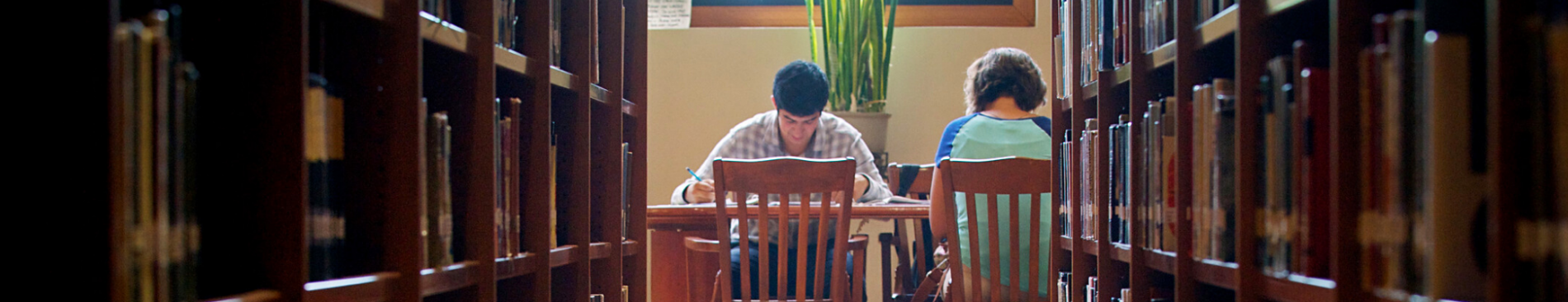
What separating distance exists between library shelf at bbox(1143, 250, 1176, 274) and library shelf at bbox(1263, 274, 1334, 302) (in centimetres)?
16

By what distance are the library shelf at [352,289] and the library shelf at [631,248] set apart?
26.2 inches

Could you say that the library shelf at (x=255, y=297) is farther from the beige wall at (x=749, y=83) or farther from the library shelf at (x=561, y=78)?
the beige wall at (x=749, y=83)

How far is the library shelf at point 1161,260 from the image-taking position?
3.50ft

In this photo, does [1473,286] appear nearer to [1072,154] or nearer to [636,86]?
[1072,154]

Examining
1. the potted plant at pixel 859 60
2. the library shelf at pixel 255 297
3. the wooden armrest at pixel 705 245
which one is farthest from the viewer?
the potted plant at pixel 859 60

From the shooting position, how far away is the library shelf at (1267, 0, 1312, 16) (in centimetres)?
83

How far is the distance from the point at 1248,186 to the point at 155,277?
34.4 inches

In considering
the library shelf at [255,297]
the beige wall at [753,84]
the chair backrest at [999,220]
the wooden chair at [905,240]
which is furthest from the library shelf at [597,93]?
the beige wall at [753,84]

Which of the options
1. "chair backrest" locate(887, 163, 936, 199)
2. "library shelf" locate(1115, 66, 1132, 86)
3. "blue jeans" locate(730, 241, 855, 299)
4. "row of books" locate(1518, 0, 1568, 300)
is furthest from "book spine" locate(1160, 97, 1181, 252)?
"chair backrest" locate(887, 163, 936, 199)

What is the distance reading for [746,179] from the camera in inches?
87.3

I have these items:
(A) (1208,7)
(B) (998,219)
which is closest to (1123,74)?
(A) (1208,7)

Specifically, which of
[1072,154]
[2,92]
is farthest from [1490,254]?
[2,92]

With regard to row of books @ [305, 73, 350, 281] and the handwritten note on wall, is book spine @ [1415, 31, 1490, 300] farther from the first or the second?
the handwritten note on wall

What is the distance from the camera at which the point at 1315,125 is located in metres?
0.80
